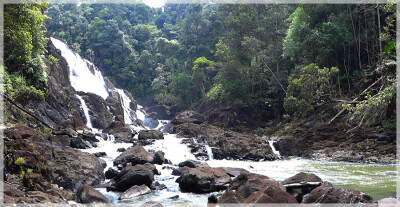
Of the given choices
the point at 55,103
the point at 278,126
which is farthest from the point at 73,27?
the point at 278,126

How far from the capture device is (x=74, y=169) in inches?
380

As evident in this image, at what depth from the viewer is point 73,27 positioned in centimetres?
4591

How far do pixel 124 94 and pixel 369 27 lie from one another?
26.3 m

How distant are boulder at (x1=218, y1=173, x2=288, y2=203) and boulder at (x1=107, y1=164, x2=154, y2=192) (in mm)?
2681

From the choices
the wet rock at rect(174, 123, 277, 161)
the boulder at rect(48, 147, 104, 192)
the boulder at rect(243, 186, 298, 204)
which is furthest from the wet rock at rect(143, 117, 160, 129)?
the boulder at rect(243, 186, 298, 204)

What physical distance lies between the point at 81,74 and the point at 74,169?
2304 centimetres

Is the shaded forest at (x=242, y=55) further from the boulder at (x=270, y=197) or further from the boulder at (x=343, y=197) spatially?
the boulder at (x=270, y=197)

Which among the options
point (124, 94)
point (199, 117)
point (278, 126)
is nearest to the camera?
point (278, 126)

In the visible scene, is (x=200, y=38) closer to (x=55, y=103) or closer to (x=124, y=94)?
(x=124, y=94)

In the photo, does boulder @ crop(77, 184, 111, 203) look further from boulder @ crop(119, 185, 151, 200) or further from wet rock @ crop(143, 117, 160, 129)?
wet rock @ crop(143, 117, 160, 129)

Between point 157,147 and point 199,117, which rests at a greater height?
point 199,117

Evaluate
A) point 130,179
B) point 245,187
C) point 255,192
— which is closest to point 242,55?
point 130,179

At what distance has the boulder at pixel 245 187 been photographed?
6828 mm

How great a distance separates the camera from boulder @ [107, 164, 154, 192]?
9.16 meters
